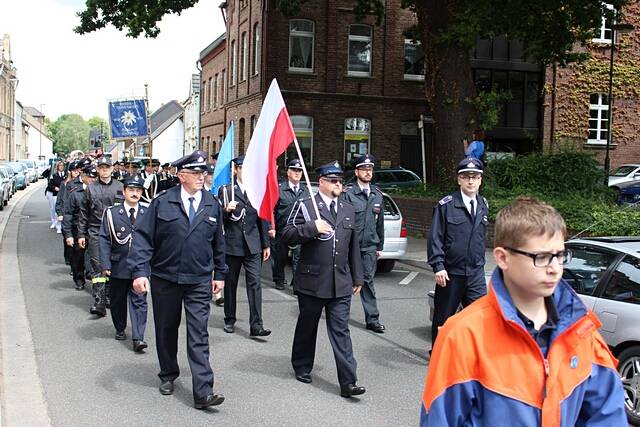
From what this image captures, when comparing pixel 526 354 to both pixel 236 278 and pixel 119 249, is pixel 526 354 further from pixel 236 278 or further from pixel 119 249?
pixel 236 278

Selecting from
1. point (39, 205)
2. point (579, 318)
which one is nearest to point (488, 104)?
point (579, 318)

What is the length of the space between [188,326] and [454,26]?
1369cm

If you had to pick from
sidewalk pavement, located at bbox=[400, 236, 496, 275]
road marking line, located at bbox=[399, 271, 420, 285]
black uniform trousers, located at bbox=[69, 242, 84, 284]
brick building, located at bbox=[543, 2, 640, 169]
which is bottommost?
road marking line, located at bbox=[399, 271, 420, 285]

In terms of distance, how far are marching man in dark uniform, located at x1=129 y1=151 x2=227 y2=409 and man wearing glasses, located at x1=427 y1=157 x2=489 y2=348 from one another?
2040mm

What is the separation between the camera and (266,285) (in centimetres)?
1283

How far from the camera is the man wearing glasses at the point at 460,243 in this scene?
Result: 6.97 meters

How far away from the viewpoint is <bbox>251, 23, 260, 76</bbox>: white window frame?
107 ft

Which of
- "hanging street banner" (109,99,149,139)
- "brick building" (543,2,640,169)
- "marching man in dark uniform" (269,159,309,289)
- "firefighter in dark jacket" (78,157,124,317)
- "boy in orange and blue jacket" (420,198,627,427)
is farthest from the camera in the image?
"brick building" (543,2,640,169)

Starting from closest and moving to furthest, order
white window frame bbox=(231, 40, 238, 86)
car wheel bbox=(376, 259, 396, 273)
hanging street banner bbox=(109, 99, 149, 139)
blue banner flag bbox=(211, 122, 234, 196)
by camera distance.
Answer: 1. blue banner flag bbox=(211, 122, 234, 196)
2. car wheel bbox=(376, 259, 396, 273)
3. hanging street banner bbox=(109, 99, 149, 139)
4. white window frame bbox=(231, 40, 238, 86)

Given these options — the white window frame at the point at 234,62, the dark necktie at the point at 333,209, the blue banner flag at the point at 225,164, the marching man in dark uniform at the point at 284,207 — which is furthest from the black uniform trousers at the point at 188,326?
the white window frame at the point at 234,62

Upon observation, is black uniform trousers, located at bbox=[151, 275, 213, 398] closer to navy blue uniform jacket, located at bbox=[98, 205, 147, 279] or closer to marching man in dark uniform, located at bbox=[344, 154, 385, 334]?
navy blue uniform jacket, located at bbox=[98, 205, 147, 279]

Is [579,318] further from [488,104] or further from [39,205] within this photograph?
[39,205]

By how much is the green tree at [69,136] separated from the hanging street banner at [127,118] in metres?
140

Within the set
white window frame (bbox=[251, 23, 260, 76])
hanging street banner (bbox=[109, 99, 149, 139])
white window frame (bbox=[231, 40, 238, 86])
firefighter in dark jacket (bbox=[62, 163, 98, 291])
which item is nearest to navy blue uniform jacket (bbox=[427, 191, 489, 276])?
firefighter in dark jacket (bbox=[62, 163, 98, 291])
